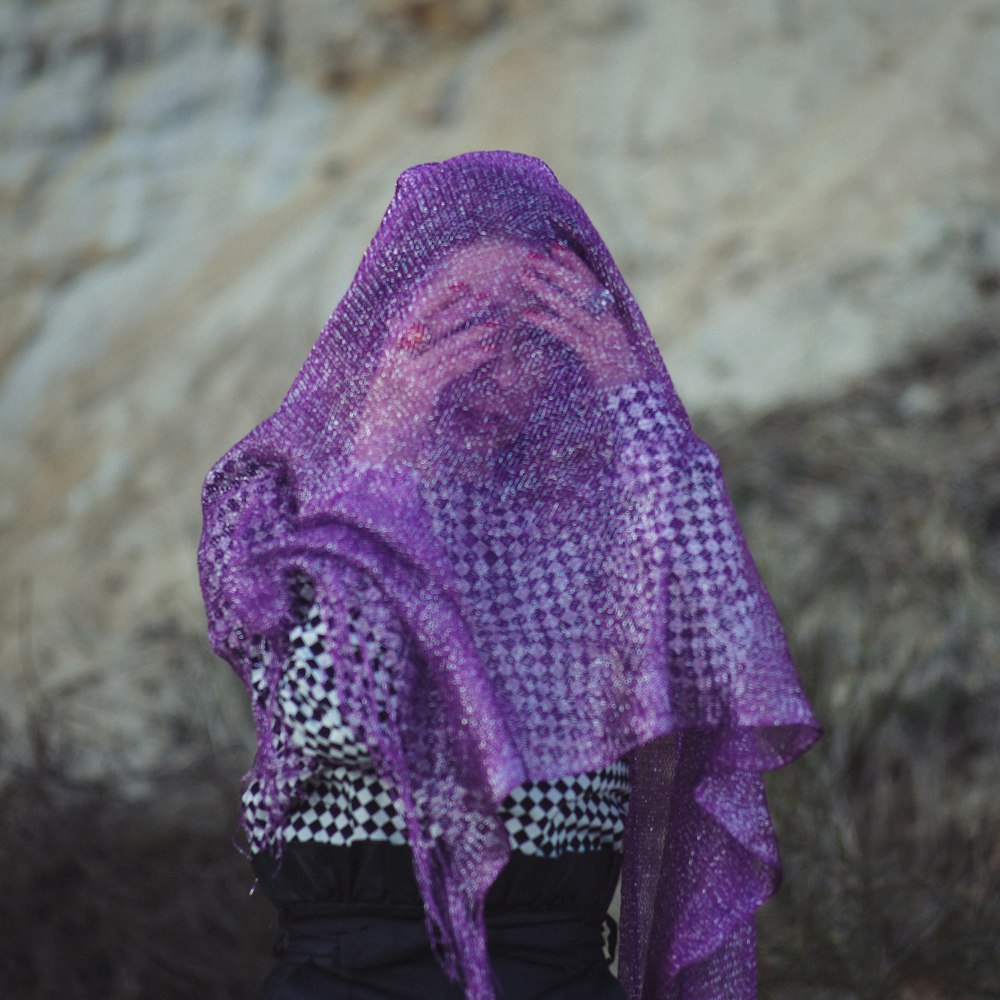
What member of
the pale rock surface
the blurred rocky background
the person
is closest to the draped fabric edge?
the person

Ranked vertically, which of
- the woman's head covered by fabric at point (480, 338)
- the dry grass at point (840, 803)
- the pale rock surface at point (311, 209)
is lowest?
the dry grass at point (840, 803)

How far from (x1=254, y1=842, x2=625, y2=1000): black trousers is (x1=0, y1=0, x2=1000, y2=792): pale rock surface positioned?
2639 millimetres

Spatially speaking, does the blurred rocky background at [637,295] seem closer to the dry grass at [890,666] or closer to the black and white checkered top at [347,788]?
the dry grass at [890,666]

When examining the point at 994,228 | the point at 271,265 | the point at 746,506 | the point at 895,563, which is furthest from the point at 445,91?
the point at 895,563

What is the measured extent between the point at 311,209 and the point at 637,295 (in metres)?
2.44

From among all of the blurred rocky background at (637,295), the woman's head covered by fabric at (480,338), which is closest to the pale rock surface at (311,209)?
the blurred rocky background at (637,295)

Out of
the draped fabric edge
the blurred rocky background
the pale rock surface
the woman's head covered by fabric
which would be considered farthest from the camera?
the pale rock surface

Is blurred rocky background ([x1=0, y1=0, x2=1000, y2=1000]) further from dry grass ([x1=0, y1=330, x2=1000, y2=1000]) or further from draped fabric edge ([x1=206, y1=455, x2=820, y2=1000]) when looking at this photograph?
draped fabric edge ([x1=206, y1=455, x2=820, y2=1000])

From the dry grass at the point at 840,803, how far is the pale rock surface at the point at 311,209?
1.61 feet

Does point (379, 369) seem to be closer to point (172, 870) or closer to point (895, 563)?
point (172, 870)

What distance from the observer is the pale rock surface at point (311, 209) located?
5488mm

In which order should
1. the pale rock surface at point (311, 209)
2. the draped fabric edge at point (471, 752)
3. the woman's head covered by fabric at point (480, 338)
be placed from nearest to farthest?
the draped fabric edge at point (471, 752), the woman's head covered by fabric at point (480, 338), the pale rock surface at point (311, 209)

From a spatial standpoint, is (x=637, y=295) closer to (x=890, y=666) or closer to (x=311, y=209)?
(x=311, y=209)

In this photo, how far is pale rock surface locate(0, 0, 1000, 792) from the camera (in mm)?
5488
